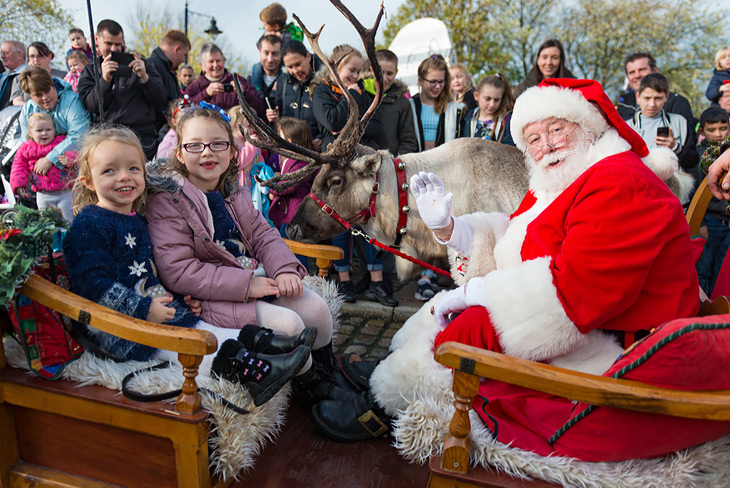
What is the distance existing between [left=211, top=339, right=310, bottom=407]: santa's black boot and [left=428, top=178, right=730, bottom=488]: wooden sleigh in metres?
0.65

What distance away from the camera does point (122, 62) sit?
15.3 ft

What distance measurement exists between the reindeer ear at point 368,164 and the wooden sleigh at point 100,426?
2033mm

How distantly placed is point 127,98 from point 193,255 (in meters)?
3.25

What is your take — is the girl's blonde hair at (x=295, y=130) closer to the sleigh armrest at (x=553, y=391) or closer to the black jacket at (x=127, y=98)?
the black jacket at (x=127, y=98)

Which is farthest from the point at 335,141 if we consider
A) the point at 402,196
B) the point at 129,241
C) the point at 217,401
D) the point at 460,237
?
the point at 217,401

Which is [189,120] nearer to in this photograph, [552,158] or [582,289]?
[552,158]

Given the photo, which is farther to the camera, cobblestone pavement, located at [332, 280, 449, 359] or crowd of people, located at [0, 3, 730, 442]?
cobblestone pavement, located at [332, 280, 449, 359]

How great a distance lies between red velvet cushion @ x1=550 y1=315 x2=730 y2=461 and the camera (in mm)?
1413

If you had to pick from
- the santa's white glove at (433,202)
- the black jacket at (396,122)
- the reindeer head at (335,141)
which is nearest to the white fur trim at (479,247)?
the santa's white glove at (433,202)

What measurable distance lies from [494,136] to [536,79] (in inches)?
37.4

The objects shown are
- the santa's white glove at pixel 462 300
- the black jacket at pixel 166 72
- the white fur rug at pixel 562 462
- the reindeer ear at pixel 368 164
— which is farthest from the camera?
the black jacket at pixel 166 72

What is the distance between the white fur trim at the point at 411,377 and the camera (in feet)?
6.50

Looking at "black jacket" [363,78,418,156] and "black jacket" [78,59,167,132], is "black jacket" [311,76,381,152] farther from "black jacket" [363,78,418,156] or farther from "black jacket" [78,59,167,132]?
"black jacket" [78,59,167,132]

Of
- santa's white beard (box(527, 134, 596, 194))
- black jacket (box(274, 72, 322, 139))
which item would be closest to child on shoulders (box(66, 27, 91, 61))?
black jacket (box(274, 72, 322, 139))
